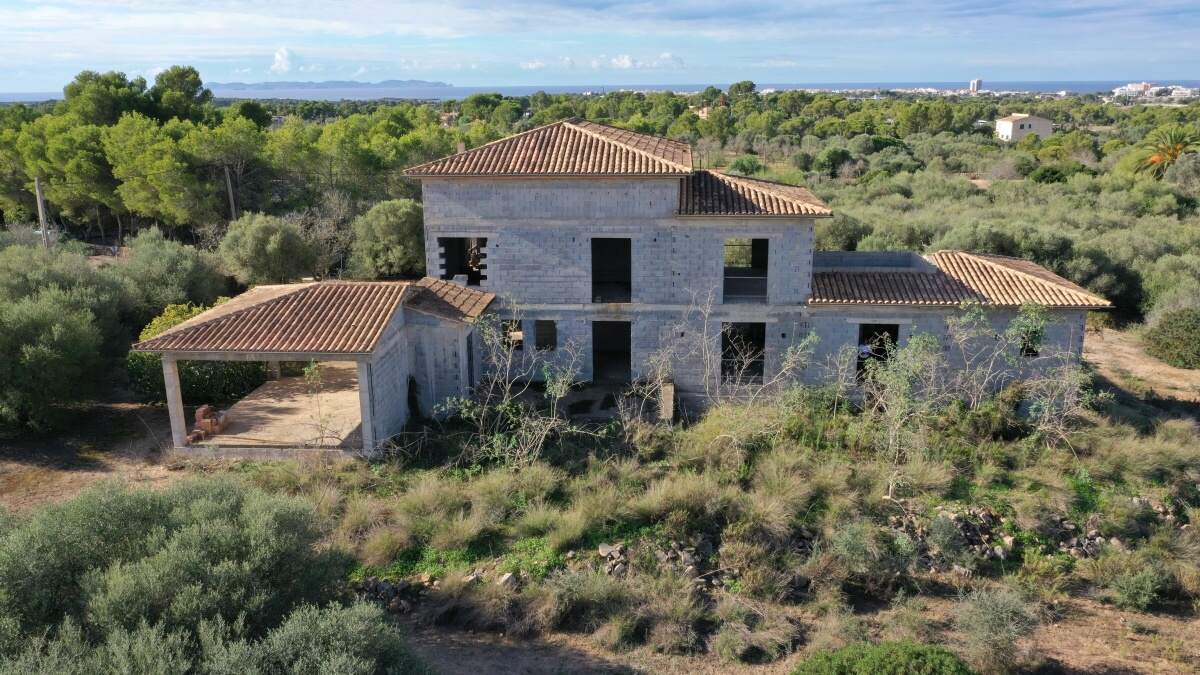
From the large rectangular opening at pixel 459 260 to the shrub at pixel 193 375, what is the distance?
205 inches

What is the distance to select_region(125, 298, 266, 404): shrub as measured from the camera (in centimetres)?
1812

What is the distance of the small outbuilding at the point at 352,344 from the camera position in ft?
51.0

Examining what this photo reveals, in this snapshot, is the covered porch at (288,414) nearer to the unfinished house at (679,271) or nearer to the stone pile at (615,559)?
the unfinished house at (679,271)

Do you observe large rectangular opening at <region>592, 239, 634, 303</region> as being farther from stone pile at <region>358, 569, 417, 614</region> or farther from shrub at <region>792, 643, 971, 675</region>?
shrub at <region>792, 643, 971, 675</region>

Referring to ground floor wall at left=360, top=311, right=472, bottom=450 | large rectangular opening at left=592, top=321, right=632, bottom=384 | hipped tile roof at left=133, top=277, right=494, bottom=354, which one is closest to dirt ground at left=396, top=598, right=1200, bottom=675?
hipped tile roof at left=133, top=277, right=494, bottom=354

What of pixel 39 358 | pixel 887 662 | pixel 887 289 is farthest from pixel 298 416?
pixel 887 289

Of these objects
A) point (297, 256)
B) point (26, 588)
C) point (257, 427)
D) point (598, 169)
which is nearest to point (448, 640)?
point (26, 588)

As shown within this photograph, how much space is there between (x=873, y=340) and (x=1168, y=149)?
1571 inches

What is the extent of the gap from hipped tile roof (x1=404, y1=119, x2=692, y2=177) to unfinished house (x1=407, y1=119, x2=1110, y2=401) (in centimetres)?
5

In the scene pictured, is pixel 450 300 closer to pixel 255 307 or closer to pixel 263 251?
pixel 255 307

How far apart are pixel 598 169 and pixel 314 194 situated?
20985mm

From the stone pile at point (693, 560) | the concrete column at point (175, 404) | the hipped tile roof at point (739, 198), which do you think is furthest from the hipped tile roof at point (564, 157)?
the stone pile at point (693, 560)

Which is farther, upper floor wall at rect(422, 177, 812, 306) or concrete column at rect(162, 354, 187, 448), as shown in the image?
upper floor wall at rect(422, 177, 812, 306)

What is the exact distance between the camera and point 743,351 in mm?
19453
